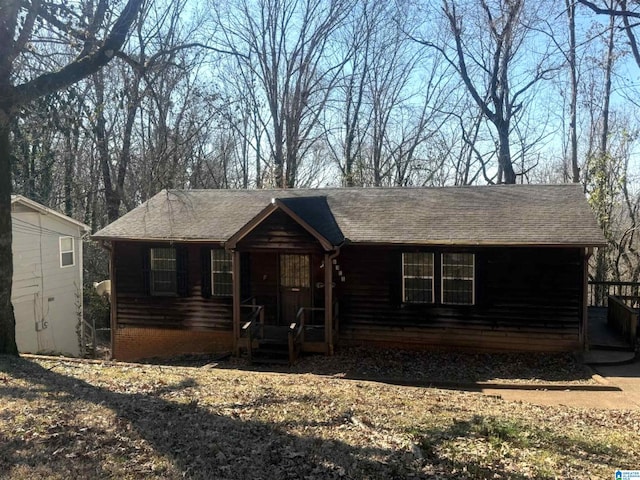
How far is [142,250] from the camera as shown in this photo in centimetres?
1598

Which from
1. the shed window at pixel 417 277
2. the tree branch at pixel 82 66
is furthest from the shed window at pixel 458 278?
the tree branch at pixel 82 66

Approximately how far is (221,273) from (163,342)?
9.71 feet

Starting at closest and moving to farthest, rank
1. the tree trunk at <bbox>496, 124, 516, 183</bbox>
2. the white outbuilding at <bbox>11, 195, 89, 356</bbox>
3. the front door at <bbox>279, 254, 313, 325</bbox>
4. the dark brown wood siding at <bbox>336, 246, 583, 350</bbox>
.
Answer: the dark brown wood siding at <bbox>336, 246, 583, 350</bbox>
the front door at <bbox>279, 254, 313, 325</bbox>
the white outbuilding at <bbox>11, 195, 89, 356</bbox>
the tree trunk at <bbox>496, 124, 516, 183</bbox>

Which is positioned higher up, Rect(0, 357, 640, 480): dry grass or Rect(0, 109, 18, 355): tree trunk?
Rect(0, 109, 18, 355): tree trunk

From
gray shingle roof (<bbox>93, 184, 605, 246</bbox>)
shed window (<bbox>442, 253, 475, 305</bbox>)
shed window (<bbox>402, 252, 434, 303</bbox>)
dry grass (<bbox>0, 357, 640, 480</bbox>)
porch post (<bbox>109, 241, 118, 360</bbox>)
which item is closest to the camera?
dry grass (<bbox>0, 357, 640, 480</bbox>)

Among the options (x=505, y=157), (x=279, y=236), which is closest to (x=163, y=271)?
(x=279, y=236)

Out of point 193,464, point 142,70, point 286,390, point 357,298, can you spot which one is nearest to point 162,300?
point 357,298

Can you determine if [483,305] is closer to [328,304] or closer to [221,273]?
[328,304]

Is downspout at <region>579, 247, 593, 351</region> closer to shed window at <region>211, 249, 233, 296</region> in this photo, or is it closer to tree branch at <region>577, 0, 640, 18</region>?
tree branch at <region>577, 0, 640, 18</region>

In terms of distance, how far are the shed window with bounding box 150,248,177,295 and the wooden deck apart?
1199 centimetres

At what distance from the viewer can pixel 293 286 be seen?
50.5ft

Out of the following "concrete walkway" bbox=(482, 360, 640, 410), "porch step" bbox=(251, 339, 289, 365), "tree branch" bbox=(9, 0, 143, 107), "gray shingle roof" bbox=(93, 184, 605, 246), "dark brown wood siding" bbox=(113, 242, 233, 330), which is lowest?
"concrete walkway" bbox=(482, 360, 640, 410)

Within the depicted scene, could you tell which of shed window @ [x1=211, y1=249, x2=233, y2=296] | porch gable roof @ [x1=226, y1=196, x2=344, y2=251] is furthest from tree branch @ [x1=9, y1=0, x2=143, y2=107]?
shed window @ [x1=211, y1=249, x2=233, y2=296]

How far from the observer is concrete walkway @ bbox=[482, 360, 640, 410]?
978cm
